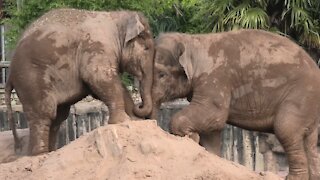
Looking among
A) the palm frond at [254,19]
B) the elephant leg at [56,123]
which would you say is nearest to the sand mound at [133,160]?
the elephant leg at [56,123]

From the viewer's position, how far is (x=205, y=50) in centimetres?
714

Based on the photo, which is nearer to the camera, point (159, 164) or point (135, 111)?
point (159, 164)

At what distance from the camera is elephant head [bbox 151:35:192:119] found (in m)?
7.29

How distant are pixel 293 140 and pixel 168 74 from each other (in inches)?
50.4

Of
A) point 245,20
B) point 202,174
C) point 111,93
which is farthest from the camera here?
point 245,20

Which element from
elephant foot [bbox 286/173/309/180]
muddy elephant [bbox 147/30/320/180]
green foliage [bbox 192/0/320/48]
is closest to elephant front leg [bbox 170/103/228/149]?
muddy elephant [bbox 147/30/320/180]

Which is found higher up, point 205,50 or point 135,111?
point 205,50

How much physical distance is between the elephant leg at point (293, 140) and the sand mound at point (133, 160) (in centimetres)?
149

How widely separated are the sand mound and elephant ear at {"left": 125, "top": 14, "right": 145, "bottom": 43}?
4.96 feet

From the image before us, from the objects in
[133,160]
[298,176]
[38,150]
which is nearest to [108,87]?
[38,150]

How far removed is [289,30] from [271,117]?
→ 6997mm

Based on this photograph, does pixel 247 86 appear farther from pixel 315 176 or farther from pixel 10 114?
pixel 10 114

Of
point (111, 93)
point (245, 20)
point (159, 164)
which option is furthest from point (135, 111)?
point (245, 20)

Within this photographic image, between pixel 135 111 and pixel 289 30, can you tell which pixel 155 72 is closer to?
pixel 135 111
